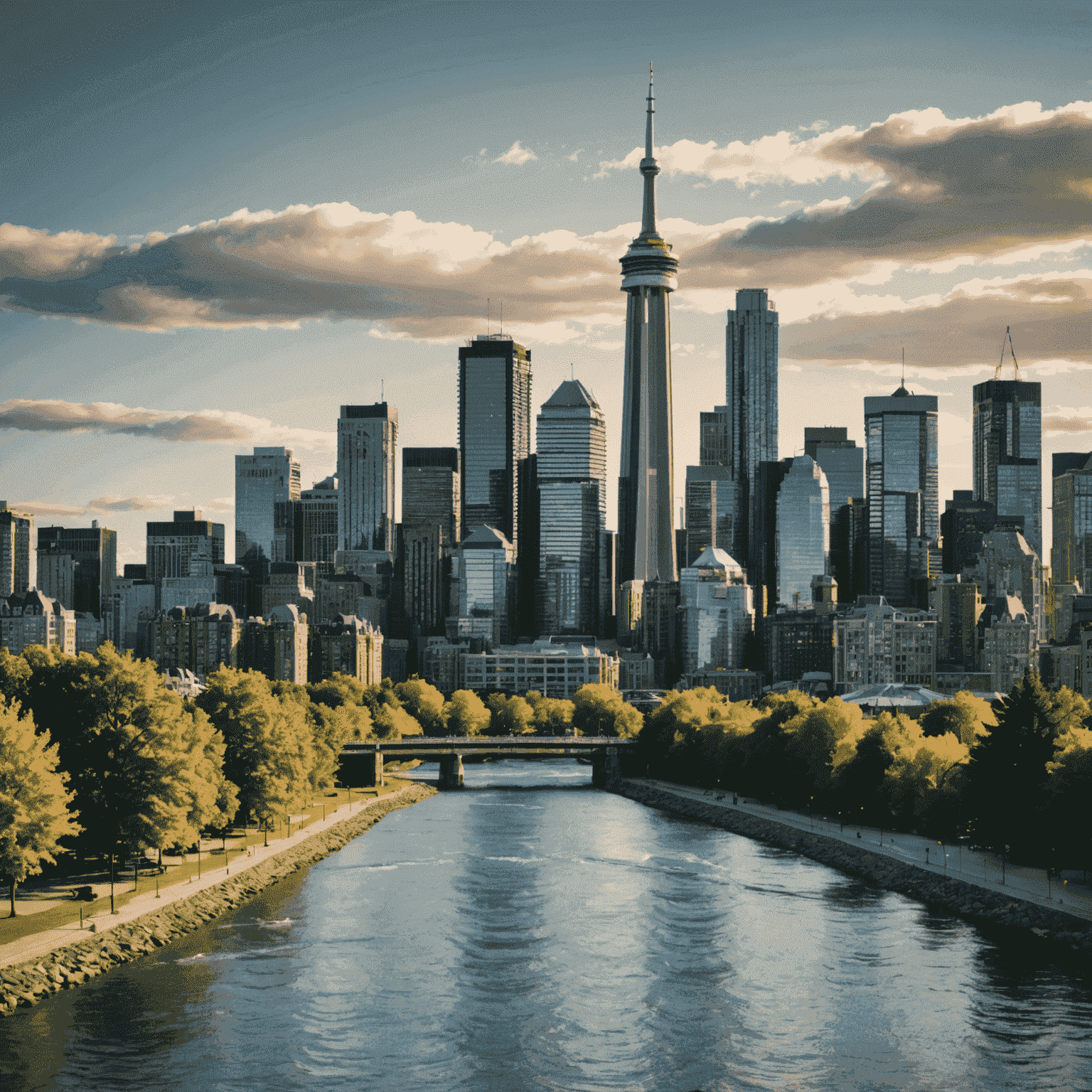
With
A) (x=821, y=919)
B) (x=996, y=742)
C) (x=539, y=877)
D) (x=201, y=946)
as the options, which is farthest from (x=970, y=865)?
(x=201, y=946)

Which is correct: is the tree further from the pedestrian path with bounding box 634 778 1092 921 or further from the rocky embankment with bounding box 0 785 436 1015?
the pedestrian path with bounding box 634 778 1092 921

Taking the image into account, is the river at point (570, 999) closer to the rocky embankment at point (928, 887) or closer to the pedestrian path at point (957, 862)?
the rocky embankment at point (928, 887)

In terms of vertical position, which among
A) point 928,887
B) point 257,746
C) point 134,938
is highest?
point 257,746

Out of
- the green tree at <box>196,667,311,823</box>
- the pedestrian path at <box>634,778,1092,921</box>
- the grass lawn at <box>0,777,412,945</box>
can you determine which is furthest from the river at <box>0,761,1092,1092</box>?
the green tree at <box>196,667,311,823</box>

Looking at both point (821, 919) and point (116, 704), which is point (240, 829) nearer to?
point (116, 704)

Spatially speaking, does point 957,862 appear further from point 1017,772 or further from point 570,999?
point 570,999

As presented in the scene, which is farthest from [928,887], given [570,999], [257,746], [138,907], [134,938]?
[257,746]
